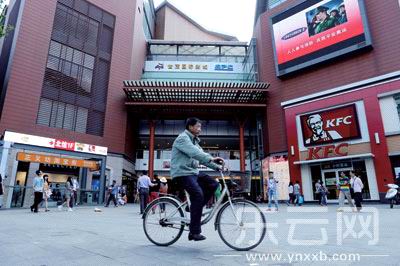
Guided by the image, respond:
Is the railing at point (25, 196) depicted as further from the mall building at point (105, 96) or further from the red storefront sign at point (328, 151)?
the red storefront sign at point (328, 151)

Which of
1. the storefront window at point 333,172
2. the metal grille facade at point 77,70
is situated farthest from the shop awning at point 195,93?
the storefront window at point 333,172

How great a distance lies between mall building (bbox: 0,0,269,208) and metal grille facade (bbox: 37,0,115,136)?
8 centimetres

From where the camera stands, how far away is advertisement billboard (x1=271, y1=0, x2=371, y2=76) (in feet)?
64.2

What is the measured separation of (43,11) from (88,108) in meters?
8.19

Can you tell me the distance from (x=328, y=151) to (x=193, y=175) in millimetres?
18023

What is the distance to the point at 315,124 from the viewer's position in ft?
66.6

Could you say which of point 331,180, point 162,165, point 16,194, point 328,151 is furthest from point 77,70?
point 331,180

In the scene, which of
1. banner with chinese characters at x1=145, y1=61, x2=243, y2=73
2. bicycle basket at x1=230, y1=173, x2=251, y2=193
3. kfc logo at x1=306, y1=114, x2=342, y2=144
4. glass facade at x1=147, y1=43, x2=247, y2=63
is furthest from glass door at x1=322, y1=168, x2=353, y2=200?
glass facade at x1=147, y1=43, x2=247, y2=63

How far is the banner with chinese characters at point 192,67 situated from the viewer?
1268 inches

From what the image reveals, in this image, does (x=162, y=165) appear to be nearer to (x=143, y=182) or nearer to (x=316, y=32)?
(x=143, y=182)

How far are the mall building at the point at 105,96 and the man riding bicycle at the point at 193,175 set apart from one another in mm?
14933

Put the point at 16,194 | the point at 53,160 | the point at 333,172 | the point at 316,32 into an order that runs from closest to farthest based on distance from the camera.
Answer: the point at 16,194, the point at 53,160, the point at 333,172, the point at 316,32

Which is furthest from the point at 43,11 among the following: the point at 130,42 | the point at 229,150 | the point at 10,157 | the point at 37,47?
the point at 229,150

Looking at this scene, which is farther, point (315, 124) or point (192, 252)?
point (315, 124)
